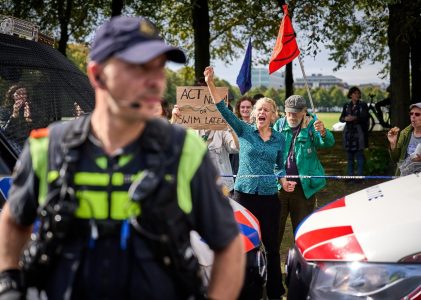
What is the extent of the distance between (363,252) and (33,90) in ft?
6.89

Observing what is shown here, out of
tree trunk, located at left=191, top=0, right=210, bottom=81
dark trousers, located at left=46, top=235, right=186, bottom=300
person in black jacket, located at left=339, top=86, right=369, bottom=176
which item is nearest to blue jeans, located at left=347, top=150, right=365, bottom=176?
person in black jacket, located at left=339, top=86, right=369, bottom=176

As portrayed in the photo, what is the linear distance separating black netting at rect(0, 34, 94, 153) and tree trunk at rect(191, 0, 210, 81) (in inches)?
453

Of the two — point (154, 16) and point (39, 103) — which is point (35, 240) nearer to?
point (39, 103)

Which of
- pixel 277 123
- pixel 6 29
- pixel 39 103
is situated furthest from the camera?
pixel 277 123

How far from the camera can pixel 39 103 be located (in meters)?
3.62

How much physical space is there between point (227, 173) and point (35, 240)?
425 centimetres

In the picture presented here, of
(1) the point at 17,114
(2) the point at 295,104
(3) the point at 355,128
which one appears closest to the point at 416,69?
(3) the point at 355,128

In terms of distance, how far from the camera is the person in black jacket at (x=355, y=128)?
12.7 meters

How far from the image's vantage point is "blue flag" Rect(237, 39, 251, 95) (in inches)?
443

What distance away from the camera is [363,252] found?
10.4ft

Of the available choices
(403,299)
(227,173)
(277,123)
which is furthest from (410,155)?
(403,299)

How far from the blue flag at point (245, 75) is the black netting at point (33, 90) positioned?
23.6ft

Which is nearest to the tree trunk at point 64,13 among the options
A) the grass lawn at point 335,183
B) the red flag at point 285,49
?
the grass lawn at point 335,183

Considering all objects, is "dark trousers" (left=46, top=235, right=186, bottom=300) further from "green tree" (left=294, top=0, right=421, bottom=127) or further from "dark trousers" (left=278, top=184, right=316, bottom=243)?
"green tree" (left=294, top=0, right=421, bottom=127)
